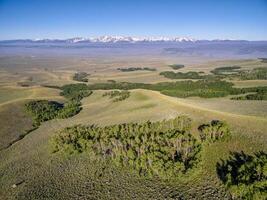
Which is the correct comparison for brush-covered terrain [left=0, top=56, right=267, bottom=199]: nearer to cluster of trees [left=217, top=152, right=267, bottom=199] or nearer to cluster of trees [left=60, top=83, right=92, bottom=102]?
cluster of trees [left=217, top=152, right=267, bottom=199]

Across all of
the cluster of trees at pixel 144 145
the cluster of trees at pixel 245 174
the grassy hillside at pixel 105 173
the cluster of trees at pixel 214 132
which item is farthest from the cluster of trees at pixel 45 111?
the cluster of trees at pixel 245 174

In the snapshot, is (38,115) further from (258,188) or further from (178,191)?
(258,188)

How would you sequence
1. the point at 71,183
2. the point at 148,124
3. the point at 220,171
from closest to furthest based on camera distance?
the point at 220,171 → the point at 71,183 → the point at 148,124

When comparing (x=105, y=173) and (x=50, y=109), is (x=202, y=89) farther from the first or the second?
(x=105, y=173)

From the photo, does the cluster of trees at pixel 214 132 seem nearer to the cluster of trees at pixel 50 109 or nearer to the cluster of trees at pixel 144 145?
the cluster of trees at pixel 144 145

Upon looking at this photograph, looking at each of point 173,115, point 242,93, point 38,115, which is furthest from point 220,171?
point 242,93

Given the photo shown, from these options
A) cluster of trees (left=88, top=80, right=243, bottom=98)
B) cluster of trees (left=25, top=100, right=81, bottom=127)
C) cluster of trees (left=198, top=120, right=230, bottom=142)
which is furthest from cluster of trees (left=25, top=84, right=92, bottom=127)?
cluster of trees (left=198, top=120, right=230, bottom=142)
